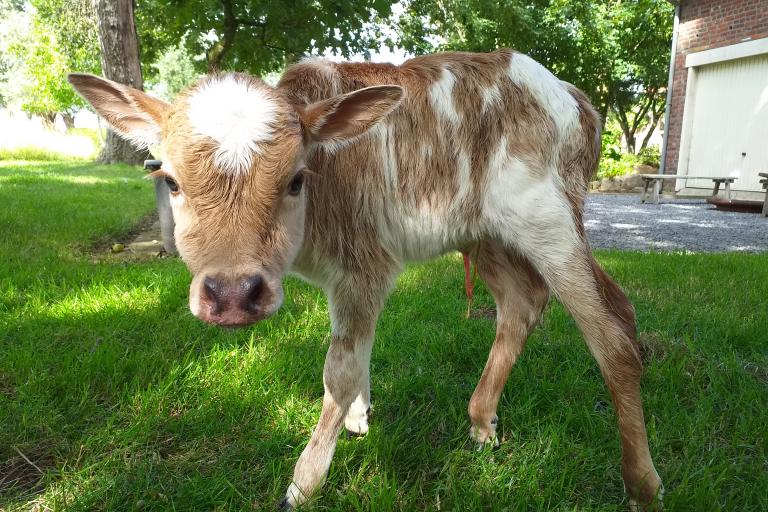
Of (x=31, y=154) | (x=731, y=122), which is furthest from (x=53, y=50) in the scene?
(x=731, y=122)

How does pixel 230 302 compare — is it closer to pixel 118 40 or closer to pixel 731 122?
pixel 118 40

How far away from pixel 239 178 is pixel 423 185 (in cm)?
80

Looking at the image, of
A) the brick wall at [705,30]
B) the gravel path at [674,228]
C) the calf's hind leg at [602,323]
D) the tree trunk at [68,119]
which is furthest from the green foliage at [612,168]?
the tree trunk at [68,119]

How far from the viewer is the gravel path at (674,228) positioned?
6770 mm

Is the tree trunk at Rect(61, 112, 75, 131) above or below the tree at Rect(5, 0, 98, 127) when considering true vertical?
below

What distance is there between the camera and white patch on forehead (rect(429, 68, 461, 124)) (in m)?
2.13

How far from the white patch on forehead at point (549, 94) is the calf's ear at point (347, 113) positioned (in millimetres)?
641

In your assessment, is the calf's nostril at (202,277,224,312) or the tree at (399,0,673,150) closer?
the calf's nostril at (202,277,224,312)

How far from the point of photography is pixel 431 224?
2.17 metres

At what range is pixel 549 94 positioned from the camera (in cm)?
219

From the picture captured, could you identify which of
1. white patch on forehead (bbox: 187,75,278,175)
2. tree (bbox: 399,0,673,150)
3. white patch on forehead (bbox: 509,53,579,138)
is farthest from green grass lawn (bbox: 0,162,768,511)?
tree (bbox: 399,0,673,150)

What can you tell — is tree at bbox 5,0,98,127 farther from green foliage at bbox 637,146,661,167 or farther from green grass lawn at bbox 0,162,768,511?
green foliage at bbox 637,146,661,167

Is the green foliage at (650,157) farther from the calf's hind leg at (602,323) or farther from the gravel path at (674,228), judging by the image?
the calf's hind leg at (602,323)

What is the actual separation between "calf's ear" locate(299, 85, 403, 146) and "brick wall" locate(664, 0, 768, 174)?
47.4 ft
